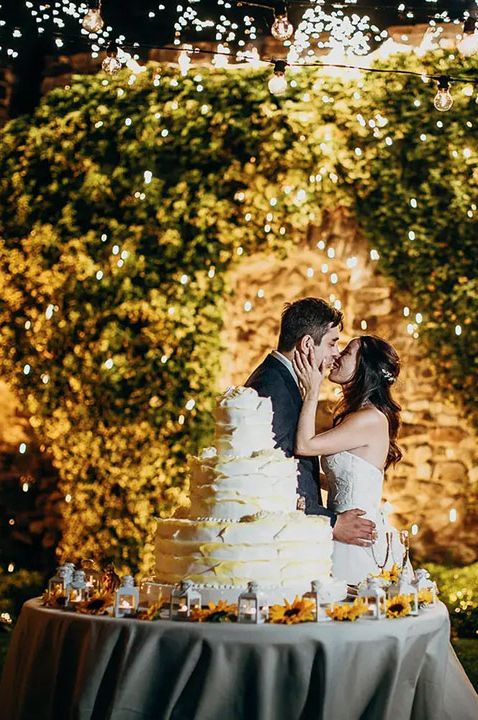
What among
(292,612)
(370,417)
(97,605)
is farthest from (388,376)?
(97,605)

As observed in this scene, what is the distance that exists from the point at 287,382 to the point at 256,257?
3.16 metres

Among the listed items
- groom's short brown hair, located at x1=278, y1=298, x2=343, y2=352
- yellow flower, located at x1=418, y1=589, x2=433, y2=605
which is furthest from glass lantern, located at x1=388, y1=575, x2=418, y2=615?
groom's short brown hair, located at x1=278, y1=298, x2=343, y2=352

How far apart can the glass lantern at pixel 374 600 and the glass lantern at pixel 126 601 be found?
70cm

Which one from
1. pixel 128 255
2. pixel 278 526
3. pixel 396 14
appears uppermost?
pixel 396 14

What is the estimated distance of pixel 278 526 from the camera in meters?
3.14

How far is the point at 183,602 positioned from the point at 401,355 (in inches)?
178

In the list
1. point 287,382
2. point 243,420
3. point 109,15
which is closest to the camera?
point 243,420

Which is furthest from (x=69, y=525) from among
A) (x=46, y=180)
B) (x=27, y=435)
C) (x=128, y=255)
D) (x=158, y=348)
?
(x=46, y=180)

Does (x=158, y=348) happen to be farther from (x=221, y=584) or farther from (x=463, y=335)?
(x=221, y=584)

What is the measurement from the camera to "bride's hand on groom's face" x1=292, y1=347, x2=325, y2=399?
164 inches

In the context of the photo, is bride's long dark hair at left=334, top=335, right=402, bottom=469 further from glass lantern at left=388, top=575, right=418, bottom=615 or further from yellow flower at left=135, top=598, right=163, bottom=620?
yellow flower at left=135, top=598, right=163, bottom=620

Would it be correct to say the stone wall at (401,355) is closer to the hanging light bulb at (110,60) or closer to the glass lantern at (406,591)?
the hanging light bulb at (110,60)

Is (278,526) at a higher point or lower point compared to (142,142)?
lower

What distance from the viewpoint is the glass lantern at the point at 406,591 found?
3.27 meters
